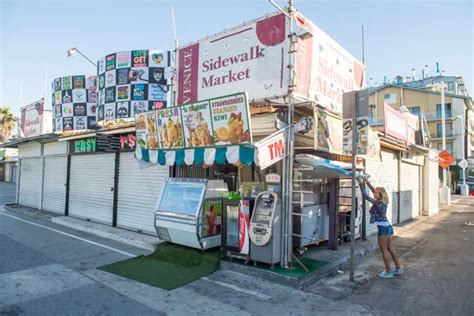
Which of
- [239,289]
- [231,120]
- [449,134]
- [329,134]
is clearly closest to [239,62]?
[231,120]

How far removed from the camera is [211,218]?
7621 millimetres

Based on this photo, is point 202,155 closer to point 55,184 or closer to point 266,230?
A: point 266,230

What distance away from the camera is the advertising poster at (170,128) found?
7.79 m

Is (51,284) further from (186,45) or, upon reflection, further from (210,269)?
(186,45)

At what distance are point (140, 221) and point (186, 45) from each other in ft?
16.7

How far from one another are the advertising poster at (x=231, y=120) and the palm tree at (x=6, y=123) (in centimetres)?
3888

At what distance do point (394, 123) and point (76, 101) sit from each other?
15436mm

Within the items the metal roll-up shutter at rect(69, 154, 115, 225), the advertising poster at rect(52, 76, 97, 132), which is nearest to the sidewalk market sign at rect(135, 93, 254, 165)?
the metal roll-up shutter at rect(69, 154, 115, 225)

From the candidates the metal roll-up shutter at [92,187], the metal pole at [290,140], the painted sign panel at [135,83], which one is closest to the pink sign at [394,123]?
the metal pole at [290,140]

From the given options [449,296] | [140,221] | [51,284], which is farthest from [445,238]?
[51,284]

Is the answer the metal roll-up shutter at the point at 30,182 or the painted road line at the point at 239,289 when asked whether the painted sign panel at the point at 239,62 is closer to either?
the painted road line at the point at 239,289

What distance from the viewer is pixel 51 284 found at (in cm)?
592

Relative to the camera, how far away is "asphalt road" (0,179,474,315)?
5.00 metres

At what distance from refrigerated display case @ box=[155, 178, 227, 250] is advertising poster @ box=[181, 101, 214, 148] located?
95 centimetres
